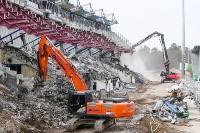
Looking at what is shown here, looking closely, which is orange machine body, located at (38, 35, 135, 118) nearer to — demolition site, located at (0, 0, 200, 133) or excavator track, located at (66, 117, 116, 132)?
demolition site, located at (0, 0, 200, 133)

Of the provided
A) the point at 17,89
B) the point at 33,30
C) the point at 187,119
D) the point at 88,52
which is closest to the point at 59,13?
the point at 88,52

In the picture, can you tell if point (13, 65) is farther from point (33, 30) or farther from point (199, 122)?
point (199, 122)

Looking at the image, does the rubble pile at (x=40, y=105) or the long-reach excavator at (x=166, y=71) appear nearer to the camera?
the rubble pile at (x=40, y=105)

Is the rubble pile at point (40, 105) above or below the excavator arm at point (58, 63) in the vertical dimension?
below

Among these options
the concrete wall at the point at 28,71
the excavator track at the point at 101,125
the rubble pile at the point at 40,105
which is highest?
the concrete wall at the point at 28,71

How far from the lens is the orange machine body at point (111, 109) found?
16.7m

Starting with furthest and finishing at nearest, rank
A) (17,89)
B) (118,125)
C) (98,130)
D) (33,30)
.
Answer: (33,30), (17,89), (118,125), (98,130)

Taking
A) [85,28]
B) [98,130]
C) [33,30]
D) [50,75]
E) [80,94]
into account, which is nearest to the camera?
[98,130]

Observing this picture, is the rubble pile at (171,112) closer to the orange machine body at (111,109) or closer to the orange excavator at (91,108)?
the orange excavator at (91,108)

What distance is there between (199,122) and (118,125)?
4829 mm

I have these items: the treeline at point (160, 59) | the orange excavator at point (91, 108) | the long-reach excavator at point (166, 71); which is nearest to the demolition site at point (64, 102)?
the orange excavator at point (91, 108)

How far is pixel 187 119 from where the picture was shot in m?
21.2

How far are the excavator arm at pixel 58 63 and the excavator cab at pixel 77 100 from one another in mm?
1092

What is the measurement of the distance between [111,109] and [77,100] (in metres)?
2.14
